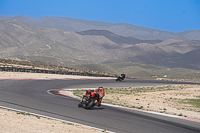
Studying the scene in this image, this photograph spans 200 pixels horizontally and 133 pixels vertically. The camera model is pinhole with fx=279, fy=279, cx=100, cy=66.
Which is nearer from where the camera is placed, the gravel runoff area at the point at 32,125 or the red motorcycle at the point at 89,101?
the gravel runoff area at the point at 32,125

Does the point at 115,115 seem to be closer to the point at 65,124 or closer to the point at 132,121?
the point at 132,121

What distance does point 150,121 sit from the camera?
493 inches

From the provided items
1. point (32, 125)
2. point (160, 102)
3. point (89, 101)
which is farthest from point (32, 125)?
point (160, 102)

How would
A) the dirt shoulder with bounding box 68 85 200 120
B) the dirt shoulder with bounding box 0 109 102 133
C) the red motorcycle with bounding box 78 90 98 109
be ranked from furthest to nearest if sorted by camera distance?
the dirt shoulder with bounding box 68 85 200 120
the red motorcycle with bounding box 78 90 98 109
the dirt shoulder with bounding box 0 109 102 133

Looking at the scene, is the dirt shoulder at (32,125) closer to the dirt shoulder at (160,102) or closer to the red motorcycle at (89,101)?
the red motorcycle at (89,101)

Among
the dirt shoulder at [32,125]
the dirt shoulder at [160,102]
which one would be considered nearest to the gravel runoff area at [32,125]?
the dirt shoulder at [32,125]

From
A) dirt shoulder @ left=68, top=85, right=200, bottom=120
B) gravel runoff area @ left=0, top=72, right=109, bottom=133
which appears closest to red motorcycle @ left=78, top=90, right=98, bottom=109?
gravel runoff area @ left=0, top=72, right=109, bottom=133

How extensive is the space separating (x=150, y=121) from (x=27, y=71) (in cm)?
4280

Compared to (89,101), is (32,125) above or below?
below

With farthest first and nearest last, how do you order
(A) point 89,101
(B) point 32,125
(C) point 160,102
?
(C) point 160,102, (A) point 89,101, (B) point 32,125

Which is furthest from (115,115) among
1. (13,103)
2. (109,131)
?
(13,103)

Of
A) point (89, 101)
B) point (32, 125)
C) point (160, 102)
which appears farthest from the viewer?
point (160, 102)

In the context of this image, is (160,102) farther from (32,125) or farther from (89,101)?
(32,125)

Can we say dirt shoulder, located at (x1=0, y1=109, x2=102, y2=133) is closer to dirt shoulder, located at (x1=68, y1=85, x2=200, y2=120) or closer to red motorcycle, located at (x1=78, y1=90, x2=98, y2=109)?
red motorcycle, located at (x1=78, y1=90, x2=98, y2=109)
